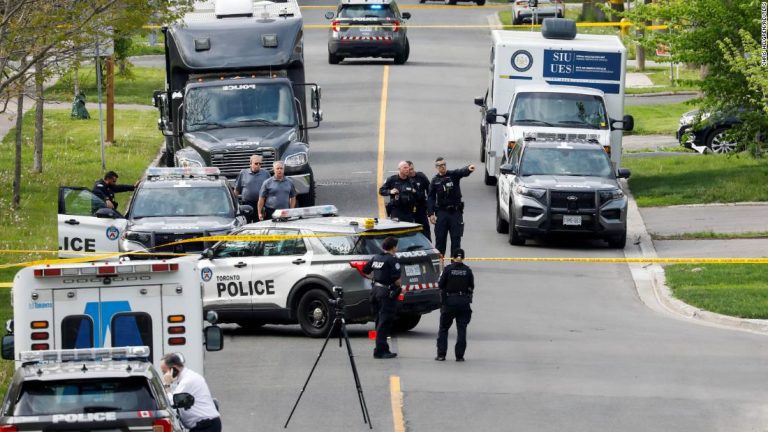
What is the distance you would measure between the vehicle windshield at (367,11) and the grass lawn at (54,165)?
7963mm

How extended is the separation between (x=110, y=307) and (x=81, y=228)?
26.6 ft

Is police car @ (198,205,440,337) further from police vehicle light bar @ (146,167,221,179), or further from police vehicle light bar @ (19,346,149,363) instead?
police vehicle light bar @ (19,346,149,363)

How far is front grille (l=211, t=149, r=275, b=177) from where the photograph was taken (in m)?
29.3

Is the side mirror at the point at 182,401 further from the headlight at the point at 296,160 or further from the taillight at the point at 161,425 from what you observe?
the headlight at the point at 296,160

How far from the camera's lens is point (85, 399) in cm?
1141

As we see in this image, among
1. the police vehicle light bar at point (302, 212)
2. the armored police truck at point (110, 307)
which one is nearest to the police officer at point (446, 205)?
the police vehicle light bar at point (302, 212)

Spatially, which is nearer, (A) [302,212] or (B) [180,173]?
(A) [302,212]

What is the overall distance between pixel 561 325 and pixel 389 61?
3344 centimetres

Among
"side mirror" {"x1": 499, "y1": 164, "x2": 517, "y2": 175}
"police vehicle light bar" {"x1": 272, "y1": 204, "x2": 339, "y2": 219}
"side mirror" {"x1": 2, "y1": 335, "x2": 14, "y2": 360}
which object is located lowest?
"side mirror" {"x1": 2, "y1": 335, "x2": 14, "y2": 360}

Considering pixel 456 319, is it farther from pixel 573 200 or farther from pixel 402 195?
pixel 573 200

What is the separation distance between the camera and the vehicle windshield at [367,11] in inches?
2014

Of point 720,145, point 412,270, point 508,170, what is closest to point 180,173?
point 412,270

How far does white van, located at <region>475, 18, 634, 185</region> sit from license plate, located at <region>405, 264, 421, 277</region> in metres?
11.6

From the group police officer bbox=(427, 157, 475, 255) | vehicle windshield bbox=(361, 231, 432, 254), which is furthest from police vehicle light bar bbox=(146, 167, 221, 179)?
vehicle windshield bbox=(361, 231, 432, 254)
